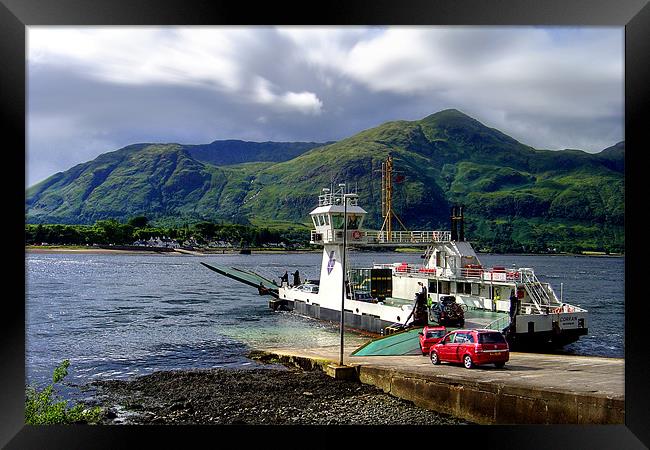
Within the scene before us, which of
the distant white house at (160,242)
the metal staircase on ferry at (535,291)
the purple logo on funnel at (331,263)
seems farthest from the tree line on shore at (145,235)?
the metal staircase on ferry at (535,291)

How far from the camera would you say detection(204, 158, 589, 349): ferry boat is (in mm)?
16562

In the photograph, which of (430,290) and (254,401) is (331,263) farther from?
(254,401)

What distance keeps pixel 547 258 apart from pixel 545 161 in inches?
2193

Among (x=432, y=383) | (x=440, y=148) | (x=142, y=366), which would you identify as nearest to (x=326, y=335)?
(x=142, y=366)

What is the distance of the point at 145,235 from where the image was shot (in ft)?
283

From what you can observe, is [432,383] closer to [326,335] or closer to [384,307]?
[384,307]

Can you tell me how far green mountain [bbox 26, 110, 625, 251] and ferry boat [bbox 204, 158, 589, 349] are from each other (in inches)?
2962

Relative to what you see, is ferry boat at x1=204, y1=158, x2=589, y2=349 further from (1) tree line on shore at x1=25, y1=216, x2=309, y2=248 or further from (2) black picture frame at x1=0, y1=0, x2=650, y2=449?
(1) tree line on shore at x1=25, y1=216, x2=309, y2=248

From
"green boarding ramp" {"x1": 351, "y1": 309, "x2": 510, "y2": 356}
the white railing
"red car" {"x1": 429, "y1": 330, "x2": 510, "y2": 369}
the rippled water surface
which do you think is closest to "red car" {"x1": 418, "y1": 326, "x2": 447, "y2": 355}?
"green boarding ramp" {"x1": 351, "y1": 309, "x2": 510, "y2": 356}

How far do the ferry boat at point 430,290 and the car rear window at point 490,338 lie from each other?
599 centimetres

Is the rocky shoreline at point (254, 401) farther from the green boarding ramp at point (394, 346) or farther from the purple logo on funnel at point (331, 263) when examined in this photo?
the purple logo on funnel at point (331, 263)

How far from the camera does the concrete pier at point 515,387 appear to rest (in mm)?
6867
